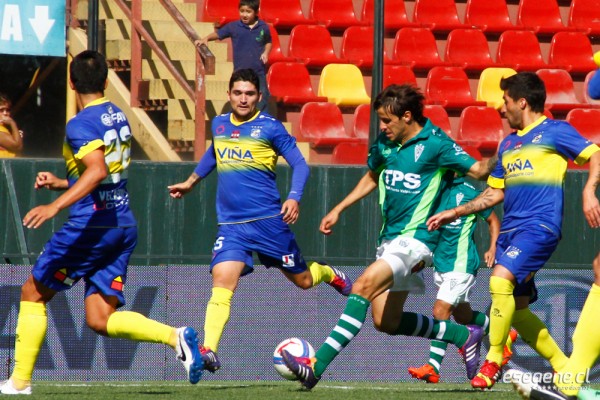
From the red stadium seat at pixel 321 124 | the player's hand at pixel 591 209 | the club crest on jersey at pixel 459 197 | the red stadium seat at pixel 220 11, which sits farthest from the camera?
the red stadium seat at pixel 220 11

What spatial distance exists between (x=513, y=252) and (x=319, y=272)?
2.12m

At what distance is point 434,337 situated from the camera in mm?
9000

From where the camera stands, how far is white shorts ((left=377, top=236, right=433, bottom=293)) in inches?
320

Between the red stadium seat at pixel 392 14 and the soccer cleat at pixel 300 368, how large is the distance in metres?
8.57

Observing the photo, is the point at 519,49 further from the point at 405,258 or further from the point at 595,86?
the point at 595,86

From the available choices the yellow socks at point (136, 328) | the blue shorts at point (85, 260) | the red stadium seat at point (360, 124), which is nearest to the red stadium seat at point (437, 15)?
the red stadium seat at point (360, 124)

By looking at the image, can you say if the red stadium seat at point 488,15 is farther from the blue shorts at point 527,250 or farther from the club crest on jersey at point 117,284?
the club crest on jersey at point 117,284

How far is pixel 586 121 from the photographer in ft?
49.0

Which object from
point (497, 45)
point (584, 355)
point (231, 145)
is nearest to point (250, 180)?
point (231, 145)

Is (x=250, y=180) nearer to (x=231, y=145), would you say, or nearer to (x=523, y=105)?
(x=231, y=145)

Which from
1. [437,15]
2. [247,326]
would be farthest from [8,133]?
[437,15]

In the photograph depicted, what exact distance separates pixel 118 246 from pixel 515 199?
2453 millimetres

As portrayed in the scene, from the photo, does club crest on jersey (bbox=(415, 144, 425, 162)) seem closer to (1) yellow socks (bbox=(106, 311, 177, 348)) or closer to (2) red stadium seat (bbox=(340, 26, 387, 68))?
(1) yellow socks (bbox=(106, 311, 177, 348))

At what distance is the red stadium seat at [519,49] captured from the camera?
1612cm
